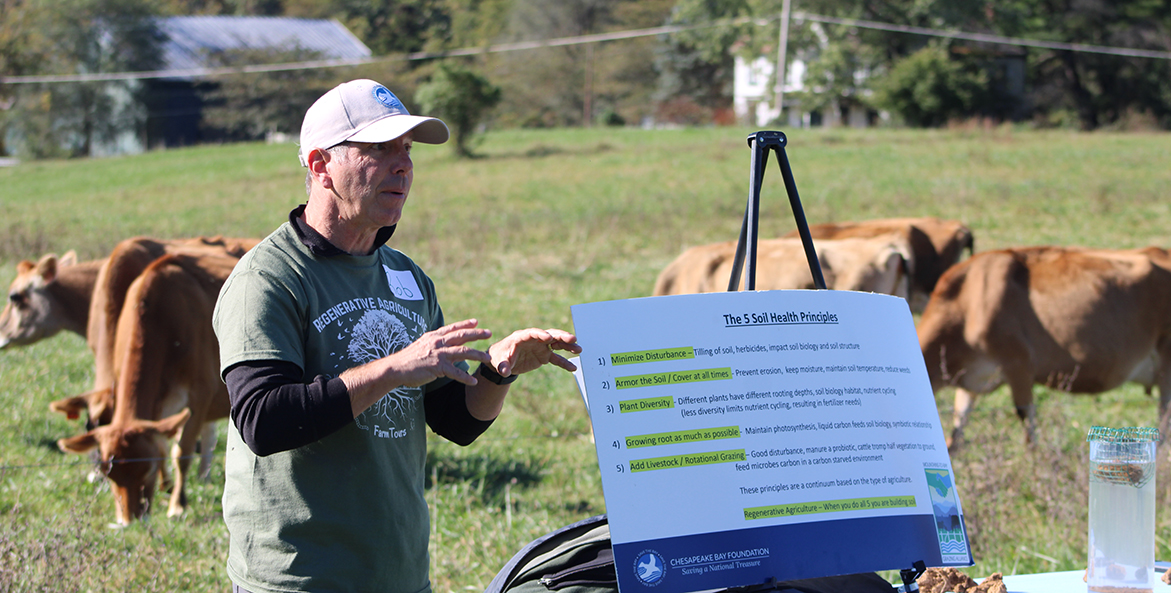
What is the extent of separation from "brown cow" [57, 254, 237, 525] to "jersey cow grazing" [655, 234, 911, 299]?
456 centimetres

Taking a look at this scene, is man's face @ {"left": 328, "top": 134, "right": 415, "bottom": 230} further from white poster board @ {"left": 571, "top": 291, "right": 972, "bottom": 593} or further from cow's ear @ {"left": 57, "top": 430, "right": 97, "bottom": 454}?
cow's ear @ {"left": 57, "top": 430, "right": 97, "bottom": 454}

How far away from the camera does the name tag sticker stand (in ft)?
8.34

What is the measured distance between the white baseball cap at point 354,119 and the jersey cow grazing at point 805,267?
6779mm

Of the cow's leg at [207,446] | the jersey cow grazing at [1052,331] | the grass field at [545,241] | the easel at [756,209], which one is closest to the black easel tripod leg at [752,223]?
the easel at [756,209]

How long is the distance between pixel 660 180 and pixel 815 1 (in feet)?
107

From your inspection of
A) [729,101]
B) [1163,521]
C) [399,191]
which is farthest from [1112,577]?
[729,101]

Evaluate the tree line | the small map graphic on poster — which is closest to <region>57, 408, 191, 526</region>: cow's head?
the small map graphic on poster

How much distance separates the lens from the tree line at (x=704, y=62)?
44.8 m

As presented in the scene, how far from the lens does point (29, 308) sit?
26.5ft

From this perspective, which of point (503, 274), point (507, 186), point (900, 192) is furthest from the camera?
point (507, 186)

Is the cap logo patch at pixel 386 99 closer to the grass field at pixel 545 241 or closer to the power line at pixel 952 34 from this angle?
the grass field at pixel 545 241

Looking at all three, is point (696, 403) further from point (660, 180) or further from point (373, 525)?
point (660, 180)

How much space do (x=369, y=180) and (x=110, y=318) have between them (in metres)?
5.26

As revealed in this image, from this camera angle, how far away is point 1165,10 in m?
47.2
